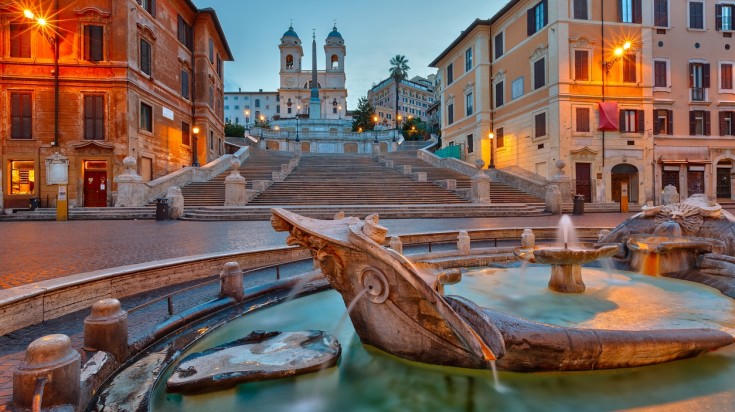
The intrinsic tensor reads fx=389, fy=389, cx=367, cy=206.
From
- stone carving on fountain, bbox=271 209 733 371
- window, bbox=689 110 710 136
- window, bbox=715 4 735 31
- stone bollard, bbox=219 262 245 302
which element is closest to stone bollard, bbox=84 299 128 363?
stone carving on fountain, bbox=271 209 733 371

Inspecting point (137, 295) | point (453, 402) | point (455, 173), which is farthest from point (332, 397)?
point (455, 173)

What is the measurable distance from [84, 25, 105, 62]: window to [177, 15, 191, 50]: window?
722cm

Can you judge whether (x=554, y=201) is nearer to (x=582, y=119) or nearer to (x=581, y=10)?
(x=582, y=119)

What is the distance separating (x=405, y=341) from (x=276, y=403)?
1182 mm

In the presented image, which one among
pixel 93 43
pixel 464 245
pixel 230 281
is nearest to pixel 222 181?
pixel 93 43

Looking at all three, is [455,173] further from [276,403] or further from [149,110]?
[276,403]

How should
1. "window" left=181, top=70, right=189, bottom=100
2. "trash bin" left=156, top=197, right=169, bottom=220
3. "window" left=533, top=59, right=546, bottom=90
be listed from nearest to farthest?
"trash bin" left=156, top=197, right=169, bottom=220
"window" left=533, top=59, right=546, bottom=90
"window" left=181, top=70, right=189, bottom=100

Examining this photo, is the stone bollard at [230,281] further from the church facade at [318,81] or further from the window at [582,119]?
the church facade at [318,81]

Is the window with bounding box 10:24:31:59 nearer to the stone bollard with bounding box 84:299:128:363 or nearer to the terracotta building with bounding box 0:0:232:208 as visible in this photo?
the terracotta building with bounding box 0:0:232:208

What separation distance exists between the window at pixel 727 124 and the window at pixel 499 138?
15.1 metres

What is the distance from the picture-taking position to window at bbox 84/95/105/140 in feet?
73.5

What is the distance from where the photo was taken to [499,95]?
32875 millimetres

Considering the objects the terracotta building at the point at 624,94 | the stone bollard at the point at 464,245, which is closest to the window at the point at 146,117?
the stone bollard at the point at 464,245

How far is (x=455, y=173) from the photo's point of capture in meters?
28.8
